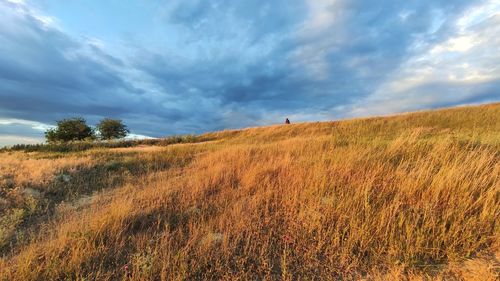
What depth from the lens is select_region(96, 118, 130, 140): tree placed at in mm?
38406

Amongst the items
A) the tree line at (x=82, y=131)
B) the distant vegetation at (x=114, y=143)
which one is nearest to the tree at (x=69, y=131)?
the tree line at (x=82, y=131)

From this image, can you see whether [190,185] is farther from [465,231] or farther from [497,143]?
[497,143]

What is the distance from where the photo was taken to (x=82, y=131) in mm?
37281

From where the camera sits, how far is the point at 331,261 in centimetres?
300

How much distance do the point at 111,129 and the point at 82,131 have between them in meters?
3.63

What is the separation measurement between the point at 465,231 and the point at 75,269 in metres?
4.51

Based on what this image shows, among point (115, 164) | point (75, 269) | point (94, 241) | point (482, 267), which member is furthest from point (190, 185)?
point (115, 164)

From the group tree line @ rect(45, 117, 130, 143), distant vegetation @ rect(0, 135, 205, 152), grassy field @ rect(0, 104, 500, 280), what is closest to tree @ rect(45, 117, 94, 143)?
tree line @ rect(45, 117, 130, 143)

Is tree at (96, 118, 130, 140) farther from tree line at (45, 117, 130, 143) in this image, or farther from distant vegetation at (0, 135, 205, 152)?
distant vegetation at (0, 135, 205, 152)

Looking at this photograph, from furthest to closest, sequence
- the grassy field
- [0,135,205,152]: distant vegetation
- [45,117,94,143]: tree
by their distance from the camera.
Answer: [45,117,94,143]: tree, [0,135,205,152]: distant vegetation, the grassy field

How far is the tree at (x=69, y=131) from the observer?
117ft

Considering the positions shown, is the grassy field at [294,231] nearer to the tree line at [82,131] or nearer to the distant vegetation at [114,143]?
the distant vegetation at [114,143]

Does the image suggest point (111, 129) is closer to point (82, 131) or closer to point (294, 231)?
point (82, 131)

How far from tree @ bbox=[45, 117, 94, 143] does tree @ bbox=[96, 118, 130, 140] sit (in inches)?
65.8
